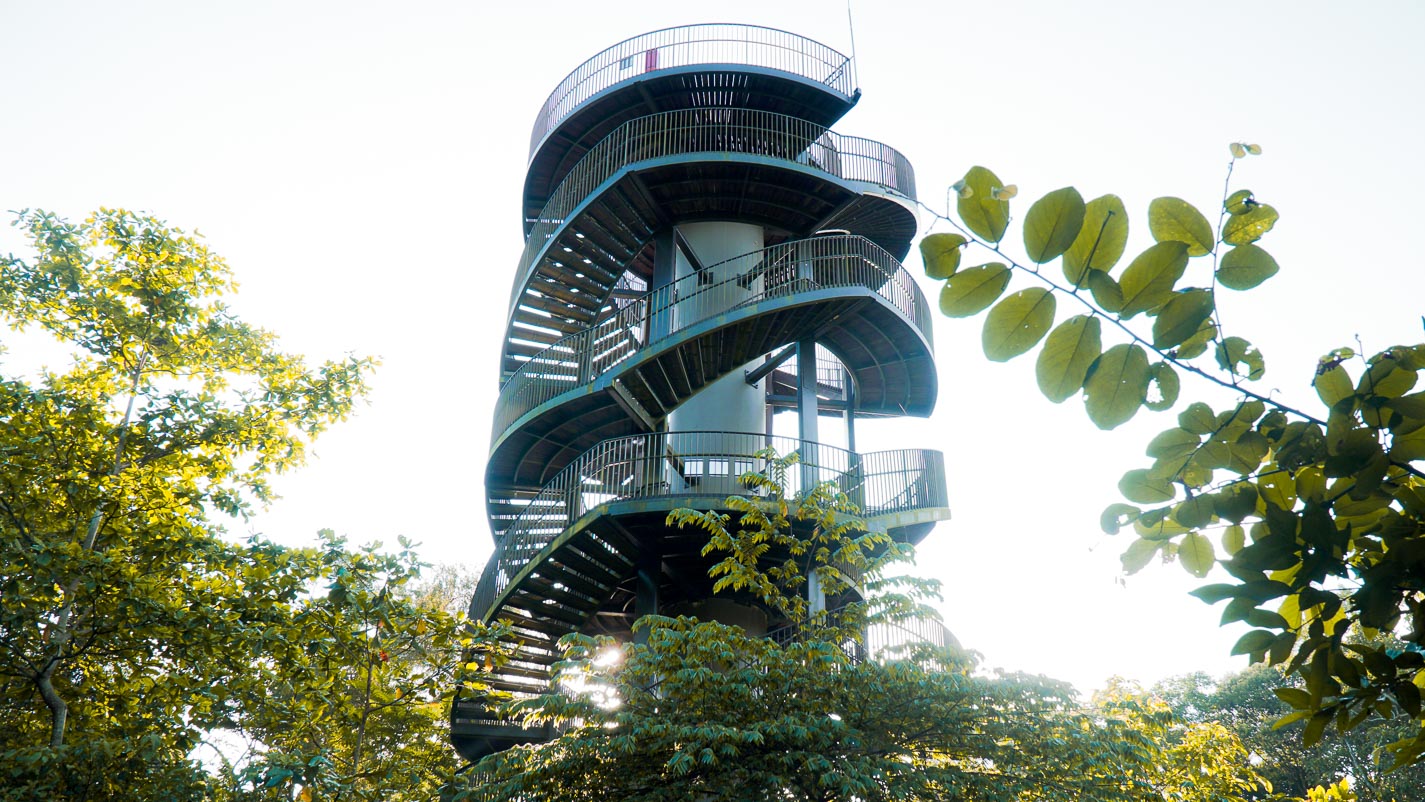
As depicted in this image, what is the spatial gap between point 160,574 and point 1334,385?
33.5 feet

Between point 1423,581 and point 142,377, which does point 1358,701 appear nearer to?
point 1423,581

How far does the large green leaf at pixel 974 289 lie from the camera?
52.8 inches

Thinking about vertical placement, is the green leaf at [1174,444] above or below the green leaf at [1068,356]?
below

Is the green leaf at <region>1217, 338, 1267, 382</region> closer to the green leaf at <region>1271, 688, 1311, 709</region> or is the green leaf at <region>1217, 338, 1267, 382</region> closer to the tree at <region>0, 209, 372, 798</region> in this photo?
the green leaf at <region>1271, 688, 1311, 709</region>

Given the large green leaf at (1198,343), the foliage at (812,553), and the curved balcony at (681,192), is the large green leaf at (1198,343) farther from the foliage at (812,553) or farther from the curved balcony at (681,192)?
the curved balcony at (681,192)

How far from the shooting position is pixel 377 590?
9203 mm

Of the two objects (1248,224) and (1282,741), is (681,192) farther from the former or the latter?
(1282,741)

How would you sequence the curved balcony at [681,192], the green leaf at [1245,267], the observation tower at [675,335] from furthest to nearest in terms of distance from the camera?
the curved balcony at [681,192] < the observation tower at [675,335] < the green leaf at [1245,267]

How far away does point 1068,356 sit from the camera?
1423 mm

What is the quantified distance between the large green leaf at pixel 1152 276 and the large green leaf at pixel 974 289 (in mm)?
184

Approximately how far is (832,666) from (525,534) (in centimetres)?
648

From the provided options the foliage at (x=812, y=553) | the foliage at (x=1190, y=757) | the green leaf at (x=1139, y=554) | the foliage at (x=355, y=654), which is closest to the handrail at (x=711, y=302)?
the foliage at (x=812, y=553)

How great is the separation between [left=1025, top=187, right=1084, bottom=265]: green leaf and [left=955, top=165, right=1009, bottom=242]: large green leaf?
1.6 inches

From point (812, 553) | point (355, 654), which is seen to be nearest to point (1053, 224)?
point (355, 654)
